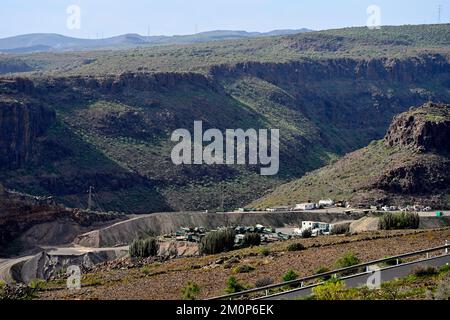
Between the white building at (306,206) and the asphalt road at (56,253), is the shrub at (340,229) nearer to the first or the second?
the asphalt road at (56,253)

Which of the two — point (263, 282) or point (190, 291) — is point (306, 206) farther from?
point (190, 291)

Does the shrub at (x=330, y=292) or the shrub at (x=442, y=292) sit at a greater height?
the shrub at (x=442, y=292)

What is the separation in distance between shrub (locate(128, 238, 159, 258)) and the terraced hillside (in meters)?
43.0

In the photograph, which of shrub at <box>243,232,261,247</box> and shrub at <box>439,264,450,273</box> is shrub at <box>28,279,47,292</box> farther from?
shrub at <box>439,264,450,273</box>

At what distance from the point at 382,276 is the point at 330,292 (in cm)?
463

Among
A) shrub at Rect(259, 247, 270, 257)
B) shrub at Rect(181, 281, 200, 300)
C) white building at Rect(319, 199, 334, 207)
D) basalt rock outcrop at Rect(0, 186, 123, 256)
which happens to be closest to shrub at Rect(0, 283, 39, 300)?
shrub at Rect(181, 281, 200, 300)

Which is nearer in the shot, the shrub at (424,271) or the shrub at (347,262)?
the shrub at (424,271)

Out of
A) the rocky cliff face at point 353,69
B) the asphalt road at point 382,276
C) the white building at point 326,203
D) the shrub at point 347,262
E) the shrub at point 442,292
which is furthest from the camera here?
the rocky cliff face at point 353,69

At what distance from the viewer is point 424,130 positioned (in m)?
96.0

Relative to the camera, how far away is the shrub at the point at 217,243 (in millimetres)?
58528

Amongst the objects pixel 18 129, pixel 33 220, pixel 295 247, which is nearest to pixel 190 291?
pixel 295 247

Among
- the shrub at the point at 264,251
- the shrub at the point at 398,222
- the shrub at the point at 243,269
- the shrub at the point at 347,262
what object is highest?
the shrub at the point at 347,262

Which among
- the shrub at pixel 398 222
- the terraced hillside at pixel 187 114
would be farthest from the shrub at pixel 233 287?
the terraced hillside at pixel 187 114

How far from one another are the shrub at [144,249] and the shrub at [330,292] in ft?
92.3
